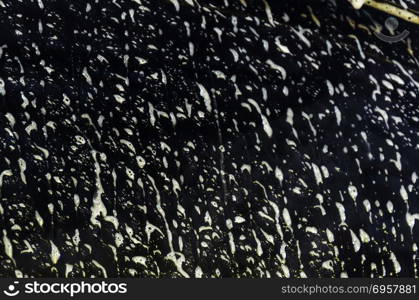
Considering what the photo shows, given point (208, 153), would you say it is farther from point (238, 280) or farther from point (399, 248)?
point (399, 248)

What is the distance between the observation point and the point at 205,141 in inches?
46.1

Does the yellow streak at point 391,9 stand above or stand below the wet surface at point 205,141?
above

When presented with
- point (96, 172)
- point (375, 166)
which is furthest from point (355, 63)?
point (96, 172)

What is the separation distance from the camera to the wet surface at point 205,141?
1.13m

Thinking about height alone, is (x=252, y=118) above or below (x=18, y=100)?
above

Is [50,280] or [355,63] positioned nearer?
[50,280]

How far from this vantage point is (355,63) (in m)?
1.23

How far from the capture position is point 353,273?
1174 millimetres

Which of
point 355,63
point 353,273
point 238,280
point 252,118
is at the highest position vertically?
point 355,63

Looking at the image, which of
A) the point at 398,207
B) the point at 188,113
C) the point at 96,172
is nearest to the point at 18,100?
the point at 96,172

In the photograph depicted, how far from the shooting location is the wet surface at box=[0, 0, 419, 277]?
3.70 ft

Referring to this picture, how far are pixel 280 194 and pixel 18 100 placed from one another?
1.79ft

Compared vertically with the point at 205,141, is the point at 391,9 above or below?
above

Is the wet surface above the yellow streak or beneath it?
beneath
